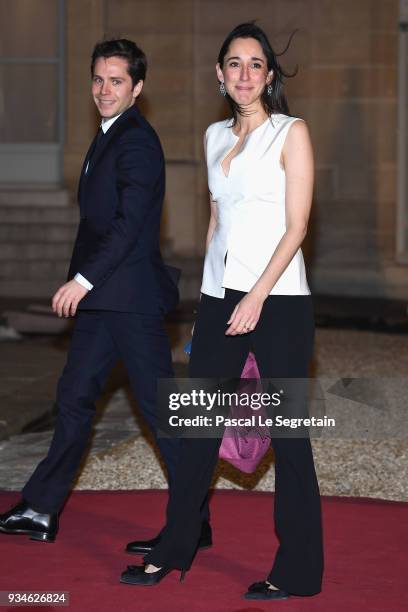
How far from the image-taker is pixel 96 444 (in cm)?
828

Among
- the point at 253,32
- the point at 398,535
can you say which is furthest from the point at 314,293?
the point at 253,32

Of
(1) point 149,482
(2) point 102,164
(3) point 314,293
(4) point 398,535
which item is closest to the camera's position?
(2) point 102,164

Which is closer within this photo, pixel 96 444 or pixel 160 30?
pixel 96 444

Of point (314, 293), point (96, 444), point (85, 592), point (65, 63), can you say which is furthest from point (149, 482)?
point (65, 63)

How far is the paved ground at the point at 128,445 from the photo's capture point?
7188 millimetres

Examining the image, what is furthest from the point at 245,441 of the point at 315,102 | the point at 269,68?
the point at 315,102

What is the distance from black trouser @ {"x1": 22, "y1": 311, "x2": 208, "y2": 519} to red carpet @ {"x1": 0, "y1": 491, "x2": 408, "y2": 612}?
0.25 meters

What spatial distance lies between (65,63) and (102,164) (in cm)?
1297

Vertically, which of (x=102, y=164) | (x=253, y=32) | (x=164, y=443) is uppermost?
(x=253, y=32)

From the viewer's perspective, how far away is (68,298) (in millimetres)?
5297

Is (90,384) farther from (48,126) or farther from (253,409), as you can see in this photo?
(48,126)

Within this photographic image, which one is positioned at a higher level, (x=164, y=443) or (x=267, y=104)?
(x=267, y=104)

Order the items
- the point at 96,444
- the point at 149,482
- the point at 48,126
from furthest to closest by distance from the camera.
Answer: the point at 48,126
the point at 96,444
the point at 149,482

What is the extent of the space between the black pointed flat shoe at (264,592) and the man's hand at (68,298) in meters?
1.18
